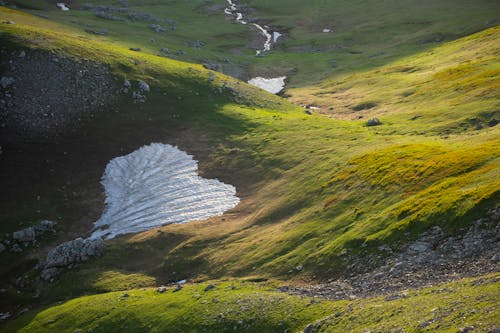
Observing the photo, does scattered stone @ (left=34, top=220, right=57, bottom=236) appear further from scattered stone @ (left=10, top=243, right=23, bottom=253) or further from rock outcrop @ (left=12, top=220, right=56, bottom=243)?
scattered stone @ (left=10, top=243, right=23, bottom=253)

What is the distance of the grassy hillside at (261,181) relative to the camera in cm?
4306

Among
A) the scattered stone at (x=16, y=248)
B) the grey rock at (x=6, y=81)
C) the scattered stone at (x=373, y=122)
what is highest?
the grey rock at (x=6, y=81)

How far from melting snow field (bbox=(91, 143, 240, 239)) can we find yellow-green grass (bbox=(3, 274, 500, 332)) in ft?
51.3

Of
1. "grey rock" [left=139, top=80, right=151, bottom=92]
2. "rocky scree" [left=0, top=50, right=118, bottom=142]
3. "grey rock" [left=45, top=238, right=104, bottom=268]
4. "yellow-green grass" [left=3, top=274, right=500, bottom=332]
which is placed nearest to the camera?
"yellow-green grass" [left=3, top=274, right=500, bottom=332]

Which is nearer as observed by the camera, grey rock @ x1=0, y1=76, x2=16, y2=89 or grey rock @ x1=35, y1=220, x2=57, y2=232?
grey rock @ x1=35, y1=220, x2=57, y2=232

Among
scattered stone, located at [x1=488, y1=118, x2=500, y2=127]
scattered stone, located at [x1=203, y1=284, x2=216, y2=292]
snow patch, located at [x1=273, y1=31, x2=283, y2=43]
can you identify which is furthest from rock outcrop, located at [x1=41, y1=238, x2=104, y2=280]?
snow patch, located at [x1=273, y1=31, x2=283, y2=43]

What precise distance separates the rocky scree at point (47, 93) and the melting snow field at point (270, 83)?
55654mm

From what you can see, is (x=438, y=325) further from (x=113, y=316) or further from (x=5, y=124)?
(x=5, y=124)

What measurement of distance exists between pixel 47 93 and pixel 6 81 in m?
6.27

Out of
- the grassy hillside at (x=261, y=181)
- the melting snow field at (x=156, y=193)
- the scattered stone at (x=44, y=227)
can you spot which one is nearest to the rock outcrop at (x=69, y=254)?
the grassy hillside at (x=261, y=181)

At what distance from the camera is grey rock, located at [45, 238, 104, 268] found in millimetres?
55781

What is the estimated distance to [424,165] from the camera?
5194 centimetres

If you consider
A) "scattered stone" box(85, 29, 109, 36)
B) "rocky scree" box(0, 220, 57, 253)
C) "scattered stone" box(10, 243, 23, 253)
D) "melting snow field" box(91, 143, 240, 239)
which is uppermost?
"scattered stone" box(85, 29, 109, 36)

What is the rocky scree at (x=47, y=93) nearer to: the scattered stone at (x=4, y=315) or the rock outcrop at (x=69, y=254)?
the rock outcrop at (x=69, y=254)
